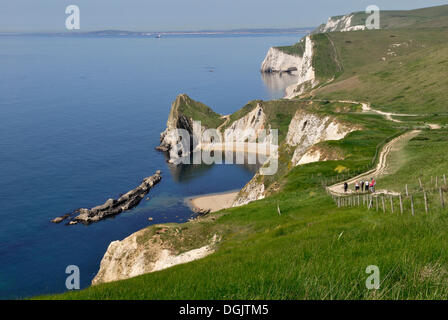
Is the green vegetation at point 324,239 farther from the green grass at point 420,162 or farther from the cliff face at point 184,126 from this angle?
the cliff face at point 184,126

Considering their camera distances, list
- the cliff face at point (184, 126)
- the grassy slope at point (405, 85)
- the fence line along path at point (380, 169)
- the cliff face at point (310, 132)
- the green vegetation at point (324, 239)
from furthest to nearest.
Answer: the cliff face at point (184, 126) < the grassy slope at point (405, 85) < the cliff face at point (310, 132) < the fence line along path at point (380, 169) < the green vegetation at point (324, 239)

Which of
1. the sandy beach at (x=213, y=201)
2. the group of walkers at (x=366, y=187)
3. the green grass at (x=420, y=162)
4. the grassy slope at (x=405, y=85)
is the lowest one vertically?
the sandy beach at (x=213, y=201)

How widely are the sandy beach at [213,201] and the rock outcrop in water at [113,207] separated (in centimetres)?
1503

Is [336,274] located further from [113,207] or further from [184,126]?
[184,126]

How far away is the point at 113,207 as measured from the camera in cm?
10462

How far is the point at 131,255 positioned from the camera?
4800cm

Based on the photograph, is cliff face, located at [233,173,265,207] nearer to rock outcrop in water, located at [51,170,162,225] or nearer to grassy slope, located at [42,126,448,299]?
rock outcrop in water, located at [51,170,162,225]

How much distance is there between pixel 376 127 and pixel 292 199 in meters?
44.2

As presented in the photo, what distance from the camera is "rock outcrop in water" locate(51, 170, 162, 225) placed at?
3821 inches

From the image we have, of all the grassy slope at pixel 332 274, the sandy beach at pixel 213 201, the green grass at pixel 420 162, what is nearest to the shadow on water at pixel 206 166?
the sandy beach at pixel 213 201

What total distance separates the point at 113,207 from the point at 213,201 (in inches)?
1083

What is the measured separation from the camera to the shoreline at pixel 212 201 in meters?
106

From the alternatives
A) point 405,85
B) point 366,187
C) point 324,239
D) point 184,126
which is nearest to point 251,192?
point 366,187
